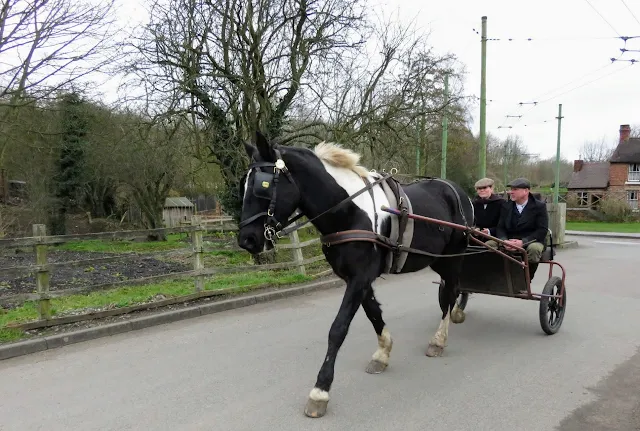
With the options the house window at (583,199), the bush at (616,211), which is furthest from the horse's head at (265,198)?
the house window at (583,199)

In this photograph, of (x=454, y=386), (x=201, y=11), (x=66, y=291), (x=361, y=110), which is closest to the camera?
(x=454, y=386)

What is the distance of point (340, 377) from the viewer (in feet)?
13.7

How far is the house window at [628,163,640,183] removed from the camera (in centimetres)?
4369

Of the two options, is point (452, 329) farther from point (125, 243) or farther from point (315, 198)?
point (125, 243)

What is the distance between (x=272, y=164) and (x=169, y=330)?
349 centimetres

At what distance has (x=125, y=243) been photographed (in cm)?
2298

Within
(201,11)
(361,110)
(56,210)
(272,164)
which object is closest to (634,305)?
(272,164)

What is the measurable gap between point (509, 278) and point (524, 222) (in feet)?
2.46

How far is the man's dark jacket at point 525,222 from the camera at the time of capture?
5.54 meters

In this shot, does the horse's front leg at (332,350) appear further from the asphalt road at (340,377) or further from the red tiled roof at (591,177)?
the red tiled roof at (591,177)

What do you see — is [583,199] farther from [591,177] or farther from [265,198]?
[265,198]

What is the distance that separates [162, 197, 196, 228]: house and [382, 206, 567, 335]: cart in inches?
1473

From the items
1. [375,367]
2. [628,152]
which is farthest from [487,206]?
[628,152]

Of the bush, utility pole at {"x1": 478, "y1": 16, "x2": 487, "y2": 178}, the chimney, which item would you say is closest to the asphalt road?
utility pole at {"x1": 478, "y1": 16, "x2": 487, "y2": 178}
